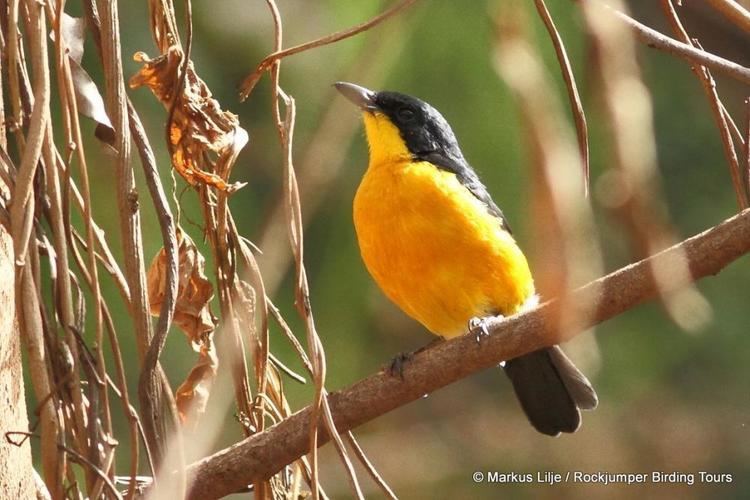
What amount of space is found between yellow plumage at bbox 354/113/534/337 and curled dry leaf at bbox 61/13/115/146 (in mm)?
2039

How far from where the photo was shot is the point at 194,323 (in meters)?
2.19

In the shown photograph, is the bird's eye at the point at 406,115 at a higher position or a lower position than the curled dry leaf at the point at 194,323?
lower

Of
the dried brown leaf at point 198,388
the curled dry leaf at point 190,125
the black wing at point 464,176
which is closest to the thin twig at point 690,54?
the curled dry leaf at point 190,125

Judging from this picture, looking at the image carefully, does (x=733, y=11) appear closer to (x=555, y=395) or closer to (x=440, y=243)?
(x=440, y=243)

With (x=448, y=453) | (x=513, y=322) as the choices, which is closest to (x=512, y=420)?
(x=448, y=453)

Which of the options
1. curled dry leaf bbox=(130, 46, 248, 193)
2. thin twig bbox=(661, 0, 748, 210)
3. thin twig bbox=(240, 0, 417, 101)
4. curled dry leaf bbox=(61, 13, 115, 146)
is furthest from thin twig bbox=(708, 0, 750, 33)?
curled dry leaf bbox=(61, 13, 115, 146)

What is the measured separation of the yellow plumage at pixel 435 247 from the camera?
4012 millimetres

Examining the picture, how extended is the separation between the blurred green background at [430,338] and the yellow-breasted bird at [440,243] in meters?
0.29

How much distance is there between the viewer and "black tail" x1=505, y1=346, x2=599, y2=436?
446 cm

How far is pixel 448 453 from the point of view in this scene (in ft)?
26.7

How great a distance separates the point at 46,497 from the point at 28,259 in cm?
48

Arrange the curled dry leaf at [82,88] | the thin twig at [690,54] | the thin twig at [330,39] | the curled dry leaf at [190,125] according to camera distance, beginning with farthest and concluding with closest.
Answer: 1. the curled dry leaf at [190,125]
2. the curled dry leaf at [82,88]
3. the thin twig at [690,54]
4. the thin twig at [330,39]

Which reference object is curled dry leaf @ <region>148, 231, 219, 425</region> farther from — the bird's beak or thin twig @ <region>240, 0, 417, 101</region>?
A: the bird's beak

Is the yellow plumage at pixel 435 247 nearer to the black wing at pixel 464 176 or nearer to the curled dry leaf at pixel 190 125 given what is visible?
the black wing at pixel 464 176
